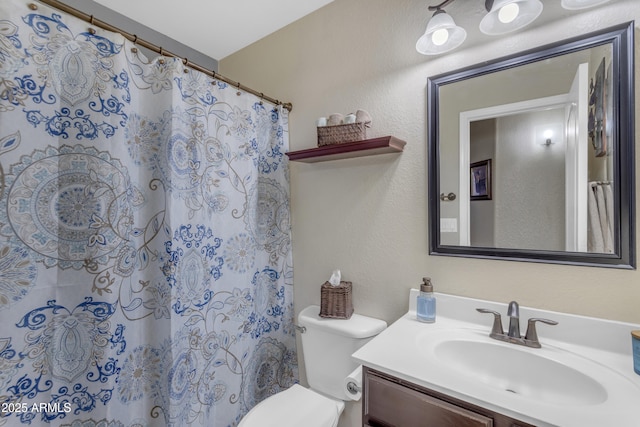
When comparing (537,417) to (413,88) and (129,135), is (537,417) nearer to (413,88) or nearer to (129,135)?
(413,88)

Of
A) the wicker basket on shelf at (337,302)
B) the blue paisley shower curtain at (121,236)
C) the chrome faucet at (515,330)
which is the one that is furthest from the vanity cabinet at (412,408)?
the blue paisley shower curtain at (121,236)

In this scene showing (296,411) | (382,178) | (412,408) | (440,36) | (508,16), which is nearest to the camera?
(412,408)

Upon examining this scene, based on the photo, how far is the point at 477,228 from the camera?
3.83ft

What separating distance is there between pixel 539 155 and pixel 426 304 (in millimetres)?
722

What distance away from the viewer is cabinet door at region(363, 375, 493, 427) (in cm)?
73

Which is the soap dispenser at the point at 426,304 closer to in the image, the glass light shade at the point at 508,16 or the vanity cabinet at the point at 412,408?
the vanity cabinet at the point at 412,408

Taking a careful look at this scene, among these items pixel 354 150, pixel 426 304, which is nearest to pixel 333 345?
pixel 426 304

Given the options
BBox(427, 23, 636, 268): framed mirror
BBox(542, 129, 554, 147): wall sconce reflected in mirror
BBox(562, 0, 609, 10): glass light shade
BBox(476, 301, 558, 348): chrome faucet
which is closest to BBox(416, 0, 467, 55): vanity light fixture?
BBox(427, 23, 636, 268): framed mirror

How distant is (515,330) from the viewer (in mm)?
989

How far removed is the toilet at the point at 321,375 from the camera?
125 cm

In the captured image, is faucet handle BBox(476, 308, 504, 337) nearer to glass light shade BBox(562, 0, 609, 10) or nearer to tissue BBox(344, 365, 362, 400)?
tissue BBox(344, 365, 362, 400)

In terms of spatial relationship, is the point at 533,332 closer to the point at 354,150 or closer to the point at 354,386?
the point at 354,386

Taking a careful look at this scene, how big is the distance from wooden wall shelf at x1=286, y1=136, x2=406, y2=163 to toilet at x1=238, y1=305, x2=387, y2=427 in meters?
0.84

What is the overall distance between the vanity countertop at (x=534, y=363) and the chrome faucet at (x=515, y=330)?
2 centimetres
